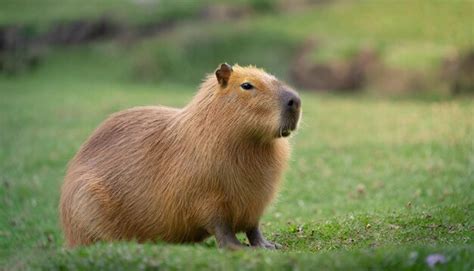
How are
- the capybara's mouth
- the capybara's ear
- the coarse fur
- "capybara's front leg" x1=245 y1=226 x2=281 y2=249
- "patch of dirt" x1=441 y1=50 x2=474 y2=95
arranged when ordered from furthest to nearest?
"patch of dirt" x1=441 y1=50 x2=474 y2=95 < "capybara's front leg" x1=245 y1=226 x2=281 y2=249 < the capybara's ear < the coarse fur < the capybara's mouth

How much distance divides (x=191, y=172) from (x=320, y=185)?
5.39 metres

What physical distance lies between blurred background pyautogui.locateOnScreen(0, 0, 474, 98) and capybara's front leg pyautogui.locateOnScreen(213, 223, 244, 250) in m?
14.3

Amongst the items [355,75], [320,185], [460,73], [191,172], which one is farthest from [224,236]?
[355,75]

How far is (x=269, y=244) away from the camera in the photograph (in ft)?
21.9

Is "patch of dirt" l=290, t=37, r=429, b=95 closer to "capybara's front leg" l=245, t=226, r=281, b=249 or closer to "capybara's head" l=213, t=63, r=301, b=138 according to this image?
"capybara's front leg" l=245, t=226, r=281, b=249

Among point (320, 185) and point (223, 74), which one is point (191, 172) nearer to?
point (223, 74)

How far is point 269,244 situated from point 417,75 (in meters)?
14.9

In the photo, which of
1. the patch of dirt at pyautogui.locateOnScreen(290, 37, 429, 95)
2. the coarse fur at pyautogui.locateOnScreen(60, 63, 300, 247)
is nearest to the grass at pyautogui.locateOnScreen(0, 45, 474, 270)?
the coarse fur at pyautogui.locateOnScreen(60, 63, 300, 247)

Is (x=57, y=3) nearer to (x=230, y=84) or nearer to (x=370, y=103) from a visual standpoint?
(x=370, y=103)

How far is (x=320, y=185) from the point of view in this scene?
1154cm

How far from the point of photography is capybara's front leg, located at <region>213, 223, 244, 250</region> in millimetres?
6312

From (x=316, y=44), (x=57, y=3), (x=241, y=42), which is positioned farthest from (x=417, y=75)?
(x=57, y=3)


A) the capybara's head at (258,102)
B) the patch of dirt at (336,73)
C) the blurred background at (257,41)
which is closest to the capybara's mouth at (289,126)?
the capybara's head at (258,102)

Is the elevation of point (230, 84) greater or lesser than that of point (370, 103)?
greater
